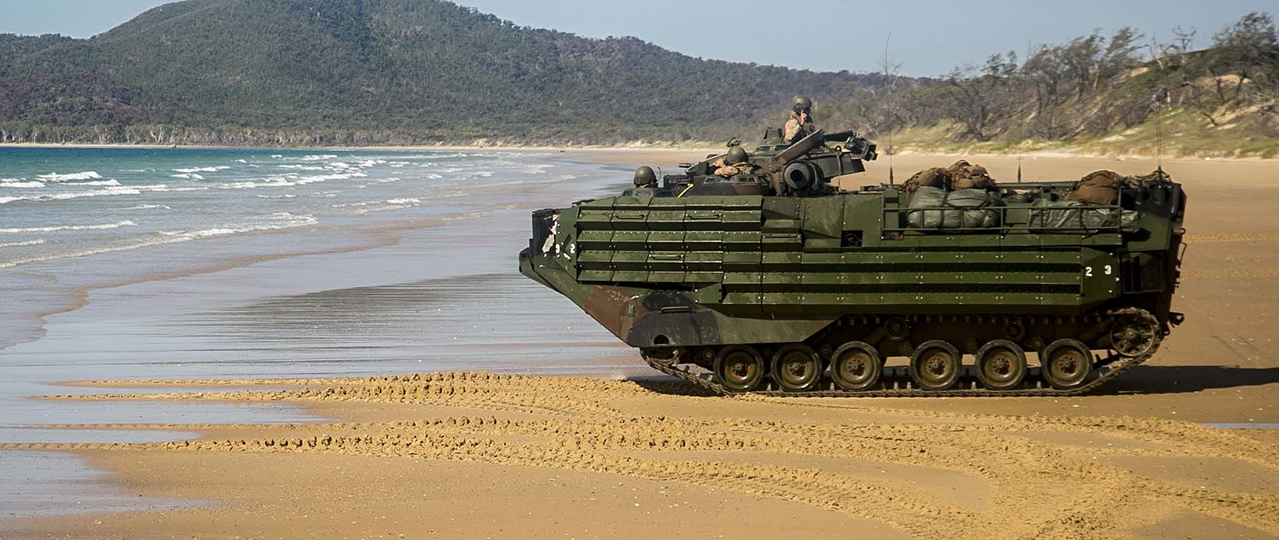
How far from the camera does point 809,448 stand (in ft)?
34.7

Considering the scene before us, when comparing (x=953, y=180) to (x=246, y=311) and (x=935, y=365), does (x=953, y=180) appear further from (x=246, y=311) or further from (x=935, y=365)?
(x=246, y=311)

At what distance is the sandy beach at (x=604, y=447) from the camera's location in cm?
866

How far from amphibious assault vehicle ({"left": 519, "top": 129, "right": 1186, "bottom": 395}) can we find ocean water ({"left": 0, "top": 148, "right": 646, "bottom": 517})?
130 centimetres

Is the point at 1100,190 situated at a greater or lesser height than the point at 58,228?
greater

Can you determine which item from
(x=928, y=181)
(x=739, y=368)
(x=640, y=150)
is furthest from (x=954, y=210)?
(x=640, y=150)

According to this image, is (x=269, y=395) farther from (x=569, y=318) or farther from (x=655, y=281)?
(x=569, y=318)

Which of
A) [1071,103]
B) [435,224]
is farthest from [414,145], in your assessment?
[435,224]

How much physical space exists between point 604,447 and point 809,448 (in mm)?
1346

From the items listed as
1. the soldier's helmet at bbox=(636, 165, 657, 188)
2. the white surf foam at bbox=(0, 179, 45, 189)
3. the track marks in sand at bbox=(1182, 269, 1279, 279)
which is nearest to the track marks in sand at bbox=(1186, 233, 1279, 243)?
the track marks in sand at bbox=(1182, 269, 1279, 279)

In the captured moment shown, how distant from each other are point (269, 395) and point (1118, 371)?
6.61 m

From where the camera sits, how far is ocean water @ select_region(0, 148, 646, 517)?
1200 centimetres

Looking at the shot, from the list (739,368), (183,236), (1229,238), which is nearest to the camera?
(739,368)

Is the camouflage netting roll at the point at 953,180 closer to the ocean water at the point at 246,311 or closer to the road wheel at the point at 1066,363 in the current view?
the road wheel at the point at 1066,363

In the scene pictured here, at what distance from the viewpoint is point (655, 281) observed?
13031 millimetres
